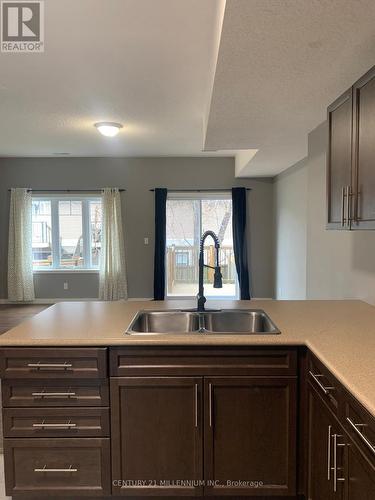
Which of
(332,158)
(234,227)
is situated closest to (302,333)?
(332,158)

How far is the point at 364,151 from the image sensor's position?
1.80 metres

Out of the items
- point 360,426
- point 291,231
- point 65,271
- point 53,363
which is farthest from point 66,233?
point 360,426

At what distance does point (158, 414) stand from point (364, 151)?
159 centimetres

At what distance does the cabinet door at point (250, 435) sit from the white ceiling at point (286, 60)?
1528 millimetres

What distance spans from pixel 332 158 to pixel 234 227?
443 cm

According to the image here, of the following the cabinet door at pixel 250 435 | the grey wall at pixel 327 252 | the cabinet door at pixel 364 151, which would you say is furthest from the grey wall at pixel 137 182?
the cabinet door at pixel 250 435

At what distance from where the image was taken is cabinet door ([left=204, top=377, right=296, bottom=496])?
1727mm

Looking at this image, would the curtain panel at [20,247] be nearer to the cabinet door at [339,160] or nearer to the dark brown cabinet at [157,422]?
the dark brown cabinet at [157,422]

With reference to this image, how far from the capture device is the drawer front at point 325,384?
1355 mm

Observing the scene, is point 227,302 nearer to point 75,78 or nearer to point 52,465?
point 52,465

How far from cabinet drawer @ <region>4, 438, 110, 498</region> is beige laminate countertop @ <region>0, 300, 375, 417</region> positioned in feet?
1.61

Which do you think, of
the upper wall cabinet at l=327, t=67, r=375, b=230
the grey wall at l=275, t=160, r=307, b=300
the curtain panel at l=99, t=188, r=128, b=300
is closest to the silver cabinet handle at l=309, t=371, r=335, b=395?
the upper wall cabinet at l=327, t=67, r=375, b=230

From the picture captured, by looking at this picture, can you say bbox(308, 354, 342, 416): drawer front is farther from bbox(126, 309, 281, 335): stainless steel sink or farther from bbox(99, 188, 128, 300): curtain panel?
bbox(99, 188, 128, 300): curtain panel

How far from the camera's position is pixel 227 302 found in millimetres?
2553
